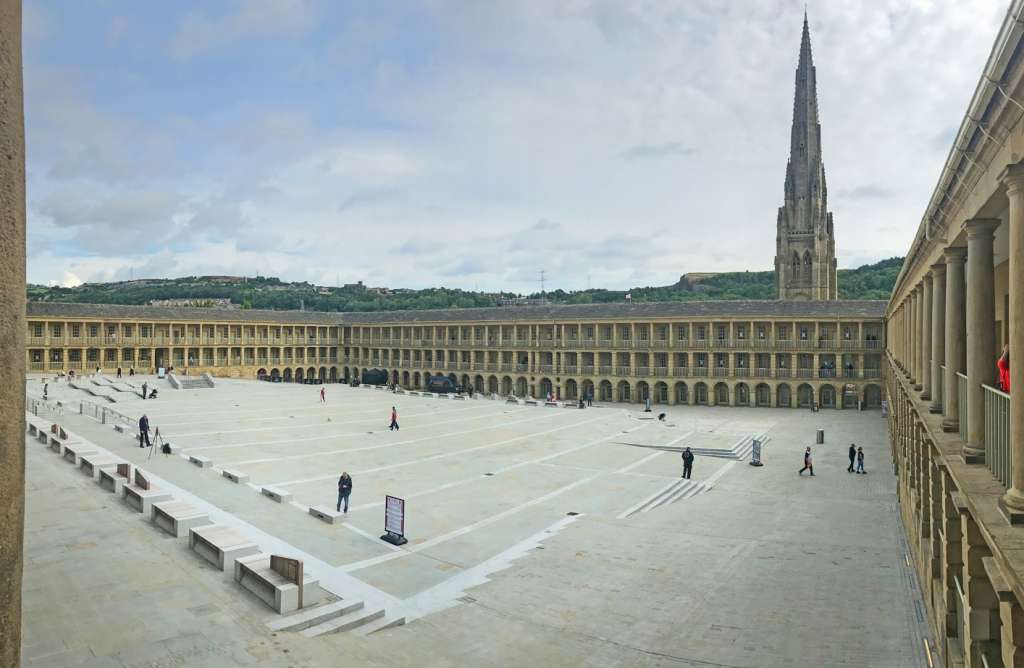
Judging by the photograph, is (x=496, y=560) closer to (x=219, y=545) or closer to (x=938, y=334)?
(x=219, y=545)

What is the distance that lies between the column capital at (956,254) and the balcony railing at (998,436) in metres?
4.07

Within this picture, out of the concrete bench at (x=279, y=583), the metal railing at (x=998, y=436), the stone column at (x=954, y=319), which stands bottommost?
the concrete bench at (x=279, y=583)

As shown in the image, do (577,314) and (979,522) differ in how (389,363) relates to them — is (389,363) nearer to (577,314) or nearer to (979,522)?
(577,314)

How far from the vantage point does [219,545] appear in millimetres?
14875

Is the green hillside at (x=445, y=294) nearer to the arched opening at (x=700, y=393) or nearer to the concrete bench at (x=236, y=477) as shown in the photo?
the arched opening at (x=700, y=393)

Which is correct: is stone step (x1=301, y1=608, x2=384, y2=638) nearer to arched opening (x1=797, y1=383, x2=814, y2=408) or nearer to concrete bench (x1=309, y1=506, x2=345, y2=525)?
concrete bench (x1=309, y1=506, x2=345, y2=525)

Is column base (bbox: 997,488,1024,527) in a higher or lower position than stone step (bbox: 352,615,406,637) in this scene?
higher

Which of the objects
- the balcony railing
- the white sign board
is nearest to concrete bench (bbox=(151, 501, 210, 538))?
the white sign board

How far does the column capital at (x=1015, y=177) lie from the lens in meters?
6.14

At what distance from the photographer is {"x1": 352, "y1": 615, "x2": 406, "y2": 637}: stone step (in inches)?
496

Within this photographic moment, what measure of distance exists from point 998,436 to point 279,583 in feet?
39.4

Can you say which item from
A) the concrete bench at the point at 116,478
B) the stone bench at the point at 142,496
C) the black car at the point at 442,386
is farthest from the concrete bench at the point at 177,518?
the black car at the point at 442,386

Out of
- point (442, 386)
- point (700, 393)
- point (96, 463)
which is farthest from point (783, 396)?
point (96, 463)

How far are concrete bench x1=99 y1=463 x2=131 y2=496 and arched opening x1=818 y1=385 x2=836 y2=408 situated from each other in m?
58.3
